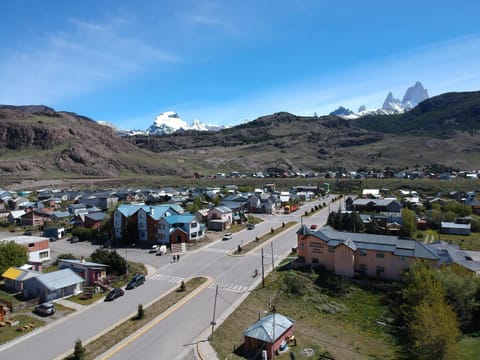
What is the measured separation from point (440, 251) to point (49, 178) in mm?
146533

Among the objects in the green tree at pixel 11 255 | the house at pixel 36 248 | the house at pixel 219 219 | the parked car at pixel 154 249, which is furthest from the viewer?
the house at pixel 219 219

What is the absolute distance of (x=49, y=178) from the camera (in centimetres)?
14100

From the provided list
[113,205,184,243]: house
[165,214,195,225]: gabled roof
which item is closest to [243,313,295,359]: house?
[165,214,195,225]: gabled roof

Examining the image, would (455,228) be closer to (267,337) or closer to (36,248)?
(267,337)

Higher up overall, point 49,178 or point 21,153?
point 21,153

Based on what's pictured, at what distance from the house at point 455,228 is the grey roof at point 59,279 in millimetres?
55167

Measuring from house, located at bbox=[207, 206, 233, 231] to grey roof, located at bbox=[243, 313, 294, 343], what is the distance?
3768 cm

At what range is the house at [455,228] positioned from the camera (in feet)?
181

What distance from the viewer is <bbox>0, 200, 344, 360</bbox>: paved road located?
2173 cm

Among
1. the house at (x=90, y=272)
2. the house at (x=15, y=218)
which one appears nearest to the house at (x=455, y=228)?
the house at (x=90, y=272)

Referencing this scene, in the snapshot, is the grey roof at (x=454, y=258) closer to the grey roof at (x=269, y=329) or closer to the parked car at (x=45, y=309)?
the grey roof at (x=269, y=329)

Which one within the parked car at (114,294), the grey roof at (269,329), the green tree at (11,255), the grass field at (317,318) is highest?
the green tree at (11,255)

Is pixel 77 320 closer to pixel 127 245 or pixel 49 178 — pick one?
pixel 127 245

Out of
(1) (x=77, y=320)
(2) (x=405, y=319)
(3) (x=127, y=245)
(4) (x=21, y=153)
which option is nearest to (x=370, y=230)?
(2) (x=405, y=319)
